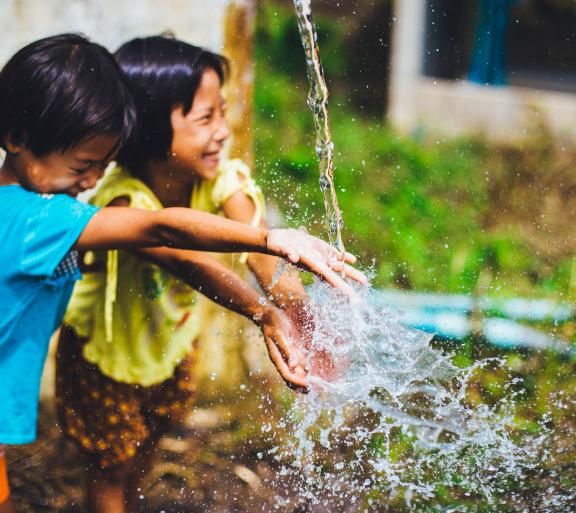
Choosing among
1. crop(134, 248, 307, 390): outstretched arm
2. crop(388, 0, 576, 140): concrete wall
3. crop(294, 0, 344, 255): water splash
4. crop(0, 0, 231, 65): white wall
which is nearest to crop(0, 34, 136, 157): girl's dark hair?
crop(134, 248, 307, 390): outstretched arm

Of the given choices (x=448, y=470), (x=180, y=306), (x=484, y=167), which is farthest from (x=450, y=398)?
(x=484, y=167)

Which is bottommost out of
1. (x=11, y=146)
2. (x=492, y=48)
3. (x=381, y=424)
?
(x=381, y=424)

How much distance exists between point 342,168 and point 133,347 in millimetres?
2572

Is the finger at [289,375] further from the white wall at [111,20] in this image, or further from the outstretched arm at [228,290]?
the white wall at [111,20]

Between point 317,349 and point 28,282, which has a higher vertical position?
point 28,282

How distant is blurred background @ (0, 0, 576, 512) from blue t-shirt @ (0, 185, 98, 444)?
73 centimetres

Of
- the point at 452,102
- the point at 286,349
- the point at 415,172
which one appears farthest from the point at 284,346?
the point at 452,102

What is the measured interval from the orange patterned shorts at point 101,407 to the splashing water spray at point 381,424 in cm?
41

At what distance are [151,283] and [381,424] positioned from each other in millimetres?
847

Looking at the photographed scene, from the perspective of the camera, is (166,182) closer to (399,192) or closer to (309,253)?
(309,253)

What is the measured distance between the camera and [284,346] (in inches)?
77.4

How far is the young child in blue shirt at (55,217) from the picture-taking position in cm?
172

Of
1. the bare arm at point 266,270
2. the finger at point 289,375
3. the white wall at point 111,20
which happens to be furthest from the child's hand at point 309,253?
the white wall at point 111,20

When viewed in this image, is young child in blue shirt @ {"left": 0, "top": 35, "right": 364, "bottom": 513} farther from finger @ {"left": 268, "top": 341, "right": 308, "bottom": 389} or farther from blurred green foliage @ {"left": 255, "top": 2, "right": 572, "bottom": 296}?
blurred green foliage @ {"left": 255, "top": 2, "right": 572, "bottom": 296}
